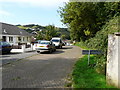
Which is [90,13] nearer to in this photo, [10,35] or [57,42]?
[57,42]

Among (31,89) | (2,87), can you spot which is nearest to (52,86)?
(31,89)

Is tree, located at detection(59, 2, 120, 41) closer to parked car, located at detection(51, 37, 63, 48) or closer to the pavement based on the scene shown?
parked car, located at detection(51, 37, 63, 48)

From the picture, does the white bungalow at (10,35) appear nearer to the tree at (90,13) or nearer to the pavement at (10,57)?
the pavement at (10,57)

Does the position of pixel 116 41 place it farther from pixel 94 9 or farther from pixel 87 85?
pixel 94 9

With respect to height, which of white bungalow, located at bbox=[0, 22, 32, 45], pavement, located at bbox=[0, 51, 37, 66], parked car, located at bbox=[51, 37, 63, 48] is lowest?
pavement, located at bbox=[0, 51, 37, 66]

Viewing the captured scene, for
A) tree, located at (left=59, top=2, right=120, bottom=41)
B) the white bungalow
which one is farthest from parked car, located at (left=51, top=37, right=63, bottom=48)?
the white bungalow

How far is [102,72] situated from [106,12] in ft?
31.6

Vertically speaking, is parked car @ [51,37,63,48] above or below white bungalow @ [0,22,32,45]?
below

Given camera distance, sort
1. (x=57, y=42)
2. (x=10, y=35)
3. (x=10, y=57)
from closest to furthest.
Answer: (x=10, y=57) → (x=57, y=42) → (x=10, y=35)

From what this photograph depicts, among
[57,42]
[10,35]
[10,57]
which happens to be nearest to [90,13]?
[57,42]

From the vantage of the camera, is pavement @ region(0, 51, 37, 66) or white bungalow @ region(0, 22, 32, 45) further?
white bungalow @ region(0, 22, 32, 45)

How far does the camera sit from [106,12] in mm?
14383

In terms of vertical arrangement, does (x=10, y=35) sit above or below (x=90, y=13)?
below

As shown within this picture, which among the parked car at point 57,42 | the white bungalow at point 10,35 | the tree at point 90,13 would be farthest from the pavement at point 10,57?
the white bungalow at point 10,35
